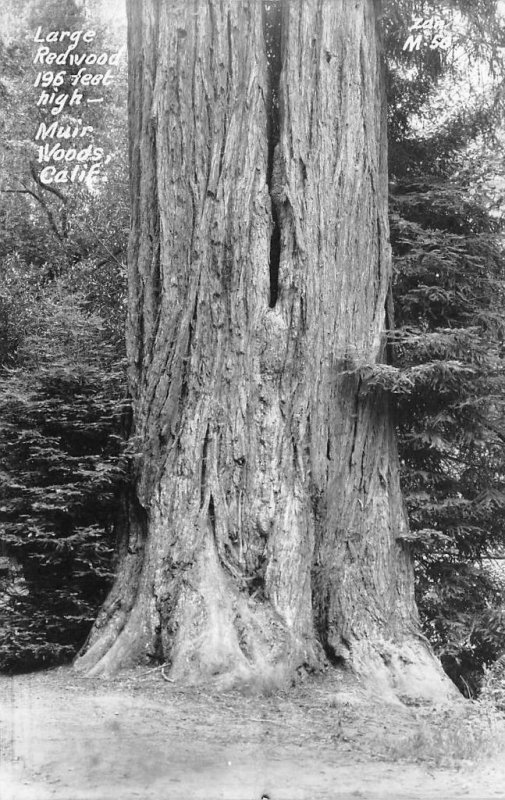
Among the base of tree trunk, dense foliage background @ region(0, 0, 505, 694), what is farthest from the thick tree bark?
dense foliage background @ region(0, 0, 505, 694)

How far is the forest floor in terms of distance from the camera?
5.04 metres

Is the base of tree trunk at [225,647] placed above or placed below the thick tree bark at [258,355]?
below

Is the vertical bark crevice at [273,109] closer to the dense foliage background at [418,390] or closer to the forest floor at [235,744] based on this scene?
the dense foliage background at [418,390]

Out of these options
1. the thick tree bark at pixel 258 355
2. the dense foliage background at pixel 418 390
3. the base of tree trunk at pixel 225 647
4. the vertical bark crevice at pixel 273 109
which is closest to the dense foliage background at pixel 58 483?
the dense foliage background at pixel 418 390

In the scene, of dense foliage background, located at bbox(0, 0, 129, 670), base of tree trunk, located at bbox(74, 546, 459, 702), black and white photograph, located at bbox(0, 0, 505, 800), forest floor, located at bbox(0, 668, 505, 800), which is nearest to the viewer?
forest floor, located at bbox(0, 668, 505, 800)

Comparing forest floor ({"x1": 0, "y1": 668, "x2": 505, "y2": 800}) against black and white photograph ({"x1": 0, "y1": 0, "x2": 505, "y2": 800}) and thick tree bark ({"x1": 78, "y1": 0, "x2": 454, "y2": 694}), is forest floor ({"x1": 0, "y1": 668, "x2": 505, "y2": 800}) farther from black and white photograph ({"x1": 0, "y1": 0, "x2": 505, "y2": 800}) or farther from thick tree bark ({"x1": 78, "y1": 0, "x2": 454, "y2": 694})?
thick tree bark ({"x1": 78, "y1": 0, "x2": 454, "y2": 694})

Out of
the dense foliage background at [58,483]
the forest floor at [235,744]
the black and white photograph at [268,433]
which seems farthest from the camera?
the dense foliage background at [58,483]

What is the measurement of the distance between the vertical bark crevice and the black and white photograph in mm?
28

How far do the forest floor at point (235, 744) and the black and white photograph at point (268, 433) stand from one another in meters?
0.05

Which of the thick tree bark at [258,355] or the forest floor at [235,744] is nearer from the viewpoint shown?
the forest floor at [235,744]

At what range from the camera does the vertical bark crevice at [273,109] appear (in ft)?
27.5

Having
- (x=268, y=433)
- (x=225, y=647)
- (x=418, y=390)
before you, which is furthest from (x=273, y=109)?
(x=225, y=647)

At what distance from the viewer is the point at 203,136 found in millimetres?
8367

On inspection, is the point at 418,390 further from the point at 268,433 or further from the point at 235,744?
the point at 235,744
